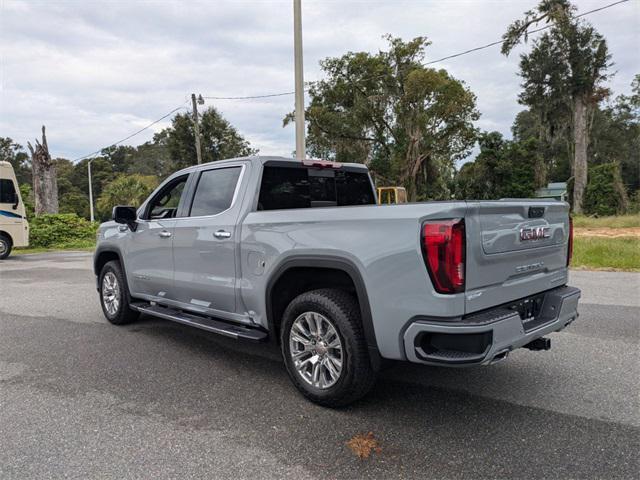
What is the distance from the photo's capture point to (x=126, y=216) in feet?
17.9

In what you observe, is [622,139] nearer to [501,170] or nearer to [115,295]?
[501,170]

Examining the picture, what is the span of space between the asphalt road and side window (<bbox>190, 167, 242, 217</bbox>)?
1422mm

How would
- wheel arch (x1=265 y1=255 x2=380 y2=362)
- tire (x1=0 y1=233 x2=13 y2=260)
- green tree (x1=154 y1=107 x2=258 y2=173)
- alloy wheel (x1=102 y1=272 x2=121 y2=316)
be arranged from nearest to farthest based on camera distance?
1. wheel arch (x1=265 y1=255 x2=380 y2=362)
2. alloy wheel (x1=102 y1=272 x2=121 y2=316)
3. tire (x1=0 y1=233 x2=13 y2=260)
4. green tree (x1=154 y1=107 x2=258 y2=173)

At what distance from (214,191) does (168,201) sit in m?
0.95

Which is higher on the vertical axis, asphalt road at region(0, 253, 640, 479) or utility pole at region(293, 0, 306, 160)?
utility pole at region(293, 0, 306, 160)

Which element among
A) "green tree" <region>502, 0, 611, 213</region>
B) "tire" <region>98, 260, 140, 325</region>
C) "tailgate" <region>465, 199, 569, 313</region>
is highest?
"green tree" <region>502, 0, 611, 213</region>

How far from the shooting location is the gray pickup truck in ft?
9.28

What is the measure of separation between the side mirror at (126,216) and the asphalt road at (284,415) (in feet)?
4.23

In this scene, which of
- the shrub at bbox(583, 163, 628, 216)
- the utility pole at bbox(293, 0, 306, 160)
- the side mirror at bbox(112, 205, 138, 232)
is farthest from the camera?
the shrub at bbox(583, 163, 628, 216)

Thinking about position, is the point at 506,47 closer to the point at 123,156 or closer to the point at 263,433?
the point at 263,433

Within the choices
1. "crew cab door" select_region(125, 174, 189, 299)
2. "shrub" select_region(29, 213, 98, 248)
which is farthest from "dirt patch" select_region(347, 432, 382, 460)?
"shrub" select_region(29, 213, 98, 248)

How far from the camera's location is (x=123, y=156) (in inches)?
3135

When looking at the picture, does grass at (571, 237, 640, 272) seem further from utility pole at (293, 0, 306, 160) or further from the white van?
the white van

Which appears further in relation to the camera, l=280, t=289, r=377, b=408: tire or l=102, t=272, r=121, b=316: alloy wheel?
l=102, t=272, r=121, b=316: alloy wheel
